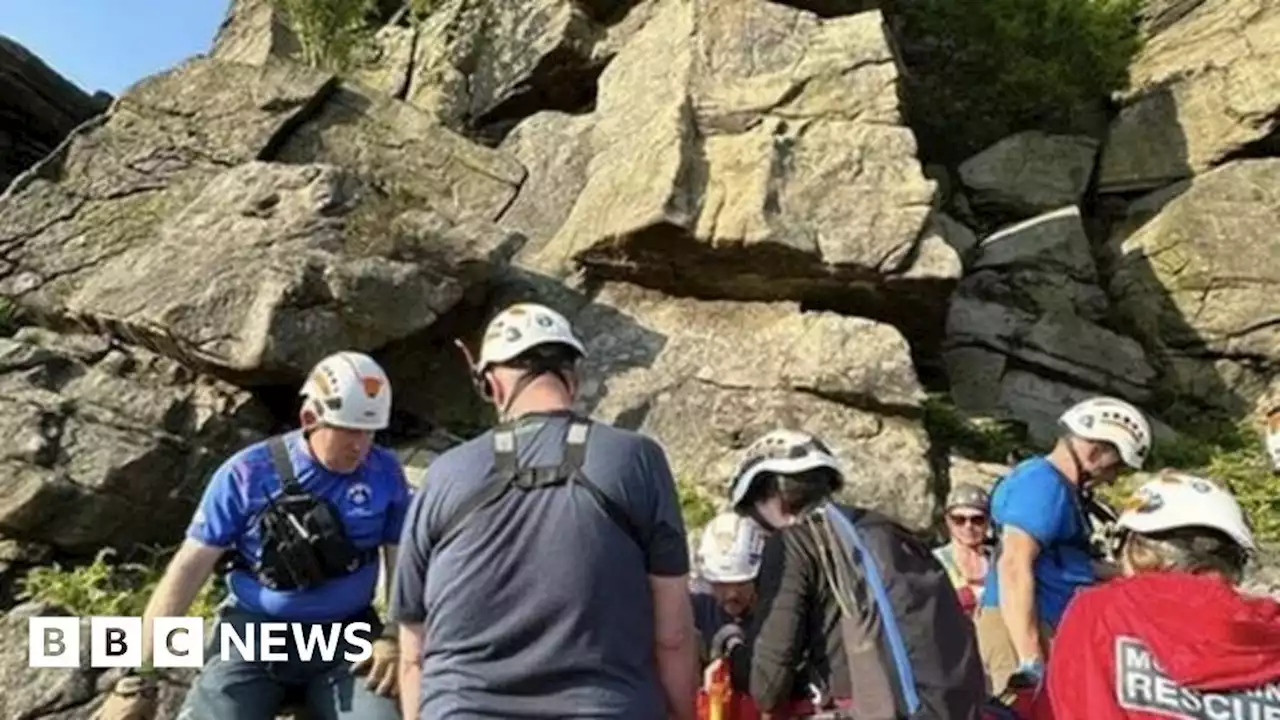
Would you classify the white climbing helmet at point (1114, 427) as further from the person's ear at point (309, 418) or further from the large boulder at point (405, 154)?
the large boulder at point (405, 154)

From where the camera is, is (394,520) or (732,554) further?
(732,554)

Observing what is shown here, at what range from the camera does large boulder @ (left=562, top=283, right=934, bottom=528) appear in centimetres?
1186

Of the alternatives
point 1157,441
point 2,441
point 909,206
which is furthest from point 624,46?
point 2,441

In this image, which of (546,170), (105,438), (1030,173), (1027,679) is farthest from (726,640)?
(1030,173)

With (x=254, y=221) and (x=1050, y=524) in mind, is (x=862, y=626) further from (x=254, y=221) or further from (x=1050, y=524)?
(x=254, y=221)

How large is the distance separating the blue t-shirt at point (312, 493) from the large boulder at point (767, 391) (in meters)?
6.00

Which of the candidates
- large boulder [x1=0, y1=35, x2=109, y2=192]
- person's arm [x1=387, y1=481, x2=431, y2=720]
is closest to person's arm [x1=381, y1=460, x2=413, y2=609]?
person's arm [x1=387, y1=481, x2=431, y2=720]

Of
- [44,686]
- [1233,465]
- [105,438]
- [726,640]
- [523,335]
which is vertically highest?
[105,438]

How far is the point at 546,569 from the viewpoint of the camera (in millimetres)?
4211

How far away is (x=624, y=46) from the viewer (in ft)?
57.1

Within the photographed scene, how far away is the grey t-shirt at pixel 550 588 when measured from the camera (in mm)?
4184

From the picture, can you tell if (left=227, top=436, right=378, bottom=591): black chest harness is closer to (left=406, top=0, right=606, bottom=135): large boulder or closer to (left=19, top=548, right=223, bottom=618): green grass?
(left=19, top=548, right=223, bottom=618): green grass

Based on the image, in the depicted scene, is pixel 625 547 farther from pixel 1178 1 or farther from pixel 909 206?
pixel 1178 1

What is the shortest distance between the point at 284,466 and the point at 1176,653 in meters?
3.92
